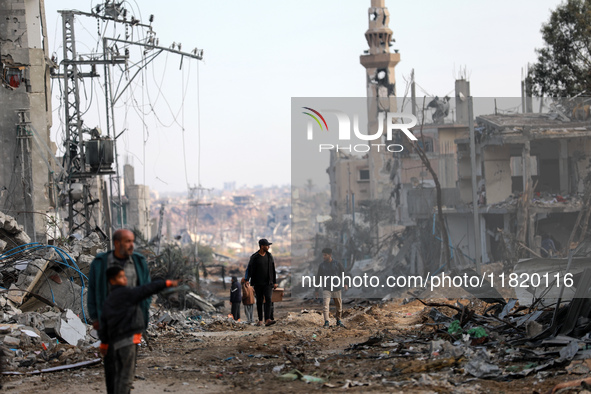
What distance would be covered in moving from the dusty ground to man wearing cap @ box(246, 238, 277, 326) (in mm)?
1528

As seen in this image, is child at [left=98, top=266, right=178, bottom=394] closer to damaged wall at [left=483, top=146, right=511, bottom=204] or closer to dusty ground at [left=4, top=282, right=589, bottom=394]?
dusty ground at [left=4, top=282, right=589, bottom=394]

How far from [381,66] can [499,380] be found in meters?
69.9

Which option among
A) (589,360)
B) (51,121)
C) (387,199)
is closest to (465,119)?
(387,199)

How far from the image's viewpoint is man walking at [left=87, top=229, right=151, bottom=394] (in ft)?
22.2

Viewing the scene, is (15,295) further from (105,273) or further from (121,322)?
(121,322)

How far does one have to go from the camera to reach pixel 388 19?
8019cm

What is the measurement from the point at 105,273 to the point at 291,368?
3.12 meters

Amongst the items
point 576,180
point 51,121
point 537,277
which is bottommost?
point 537,277

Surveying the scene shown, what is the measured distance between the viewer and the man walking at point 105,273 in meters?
6.75

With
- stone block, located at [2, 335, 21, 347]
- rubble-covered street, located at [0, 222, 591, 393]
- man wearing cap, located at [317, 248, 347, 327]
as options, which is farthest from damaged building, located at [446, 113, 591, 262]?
stone block, located at [2, 335, 21, 347]

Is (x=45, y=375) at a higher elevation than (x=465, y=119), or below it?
below

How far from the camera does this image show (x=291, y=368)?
30.2 ft

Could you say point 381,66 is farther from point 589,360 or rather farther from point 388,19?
point 589,360

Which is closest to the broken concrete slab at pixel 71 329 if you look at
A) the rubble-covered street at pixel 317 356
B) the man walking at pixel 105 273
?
the rubble-covered street at pixel 317 356
